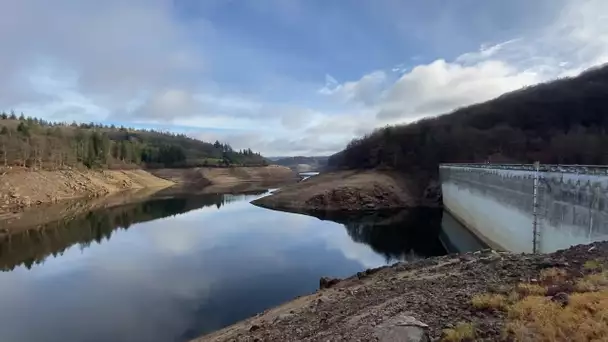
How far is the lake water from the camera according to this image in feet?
59.7

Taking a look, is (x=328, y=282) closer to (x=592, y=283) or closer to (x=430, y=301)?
(x=430, y=301)

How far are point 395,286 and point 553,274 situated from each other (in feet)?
15.7

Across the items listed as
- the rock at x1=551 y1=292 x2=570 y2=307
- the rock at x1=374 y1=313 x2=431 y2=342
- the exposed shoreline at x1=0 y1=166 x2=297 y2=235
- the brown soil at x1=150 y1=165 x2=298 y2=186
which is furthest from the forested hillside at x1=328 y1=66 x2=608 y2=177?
the rock at x1=374 y1=313 x2=431 y2=342

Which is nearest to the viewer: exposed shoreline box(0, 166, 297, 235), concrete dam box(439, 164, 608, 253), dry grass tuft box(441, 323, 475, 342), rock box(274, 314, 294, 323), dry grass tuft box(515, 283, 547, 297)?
→ dry grass tuft box(441, 323, 475, 342)

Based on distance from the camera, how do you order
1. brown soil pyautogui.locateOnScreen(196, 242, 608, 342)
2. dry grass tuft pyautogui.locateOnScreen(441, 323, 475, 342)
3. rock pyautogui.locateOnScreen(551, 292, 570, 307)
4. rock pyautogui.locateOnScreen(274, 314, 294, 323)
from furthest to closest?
rock pyautogui.locateOnScreen(274, 314, 294, 323), brown soil pyautogui.locateOnScreen(196, 242, 608, 342), rock pyautogui.locateOnScreen(551, 292, 570, 307), dry grass tuft pyautogui.locateOnScreen(441, 323, 475, 342)

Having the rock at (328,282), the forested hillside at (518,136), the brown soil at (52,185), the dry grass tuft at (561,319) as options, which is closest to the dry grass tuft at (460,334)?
the dry grass tuft at (561,319)

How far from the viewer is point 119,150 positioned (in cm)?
12462

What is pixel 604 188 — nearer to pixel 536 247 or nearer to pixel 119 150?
pixel 536 247

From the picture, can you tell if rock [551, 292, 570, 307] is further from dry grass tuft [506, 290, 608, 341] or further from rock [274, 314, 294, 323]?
rock [274, 314, 294, 323]

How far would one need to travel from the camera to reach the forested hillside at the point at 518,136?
8108 centimetres

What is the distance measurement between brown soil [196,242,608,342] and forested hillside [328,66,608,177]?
6985 cm

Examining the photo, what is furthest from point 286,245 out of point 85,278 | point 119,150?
point 119,150

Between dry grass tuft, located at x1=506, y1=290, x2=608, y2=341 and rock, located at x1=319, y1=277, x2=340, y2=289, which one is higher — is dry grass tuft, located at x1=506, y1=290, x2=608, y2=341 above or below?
above

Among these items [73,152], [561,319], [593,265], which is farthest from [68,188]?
[561,319]
